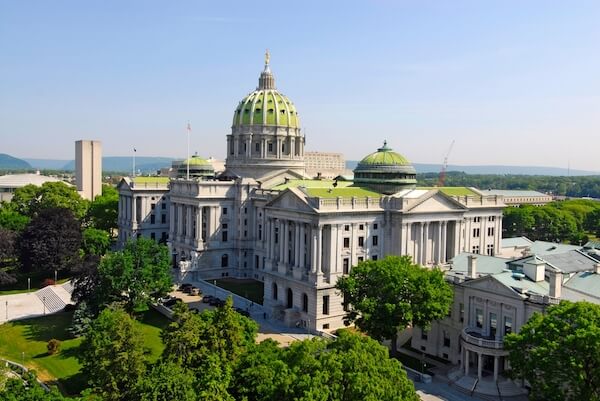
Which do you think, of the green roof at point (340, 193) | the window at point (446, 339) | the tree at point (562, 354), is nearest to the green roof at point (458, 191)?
the green roof at point (340, 193)

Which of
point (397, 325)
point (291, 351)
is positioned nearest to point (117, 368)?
point (291, 351)

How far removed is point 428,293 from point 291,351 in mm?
24206

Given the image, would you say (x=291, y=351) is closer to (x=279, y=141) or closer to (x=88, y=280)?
(x=88, y=280)

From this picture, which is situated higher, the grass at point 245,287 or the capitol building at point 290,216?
the capitol building at point 290,216

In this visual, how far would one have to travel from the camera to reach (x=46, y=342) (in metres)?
Result: 74.7

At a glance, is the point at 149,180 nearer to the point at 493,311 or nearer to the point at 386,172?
the point at 386,172

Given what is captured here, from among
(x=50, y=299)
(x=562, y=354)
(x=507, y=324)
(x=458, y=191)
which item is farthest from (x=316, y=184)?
(x=562, y=354)

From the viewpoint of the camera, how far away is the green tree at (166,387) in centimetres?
3741

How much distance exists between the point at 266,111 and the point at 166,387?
9363 cm

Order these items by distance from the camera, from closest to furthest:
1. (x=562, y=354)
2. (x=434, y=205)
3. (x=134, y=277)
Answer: (x=562, y=354) < (x=134, y=277) < (x=434, y=205)

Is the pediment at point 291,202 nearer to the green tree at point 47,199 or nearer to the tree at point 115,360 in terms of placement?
the tree at point 115,360

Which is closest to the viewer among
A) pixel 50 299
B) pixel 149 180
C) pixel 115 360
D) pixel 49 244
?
pixel 115 360

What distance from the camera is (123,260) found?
7788cm

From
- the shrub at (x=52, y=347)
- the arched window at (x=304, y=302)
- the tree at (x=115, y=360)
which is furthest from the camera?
the arched window at (x=304, y=302)
